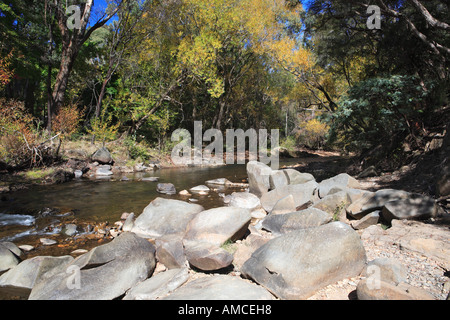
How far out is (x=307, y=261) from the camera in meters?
3.16

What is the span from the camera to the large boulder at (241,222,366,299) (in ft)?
9.95

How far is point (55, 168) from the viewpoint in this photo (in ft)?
37.9

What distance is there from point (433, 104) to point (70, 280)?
10.8 metres

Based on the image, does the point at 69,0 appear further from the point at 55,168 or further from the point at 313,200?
the point at 313,200

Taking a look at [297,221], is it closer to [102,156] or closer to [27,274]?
[27,274]

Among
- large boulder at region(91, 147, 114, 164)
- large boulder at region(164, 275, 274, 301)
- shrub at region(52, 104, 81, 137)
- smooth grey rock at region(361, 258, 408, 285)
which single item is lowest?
large boulder at region(164, 275, 274, 301)

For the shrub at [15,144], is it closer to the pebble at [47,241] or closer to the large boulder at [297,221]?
the pebble at [47,241]

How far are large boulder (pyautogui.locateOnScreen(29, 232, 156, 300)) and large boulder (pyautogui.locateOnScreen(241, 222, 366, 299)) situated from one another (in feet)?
4.64

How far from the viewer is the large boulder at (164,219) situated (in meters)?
5.31

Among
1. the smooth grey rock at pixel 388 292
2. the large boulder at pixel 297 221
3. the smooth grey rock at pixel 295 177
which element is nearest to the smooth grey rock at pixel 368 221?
the large boulder at pixel 297 221

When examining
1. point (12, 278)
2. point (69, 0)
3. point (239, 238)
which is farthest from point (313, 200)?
point (69, 0)

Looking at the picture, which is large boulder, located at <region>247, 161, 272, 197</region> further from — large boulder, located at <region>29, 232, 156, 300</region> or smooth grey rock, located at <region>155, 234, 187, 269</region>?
large boulder, located at <region>29, 232, 156, 300</region>

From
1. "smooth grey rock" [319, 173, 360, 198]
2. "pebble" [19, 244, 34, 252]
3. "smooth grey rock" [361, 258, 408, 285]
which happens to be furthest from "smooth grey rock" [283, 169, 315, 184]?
"pebble" [19, 244, 34, 252]

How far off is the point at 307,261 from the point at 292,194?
4.15 metres
